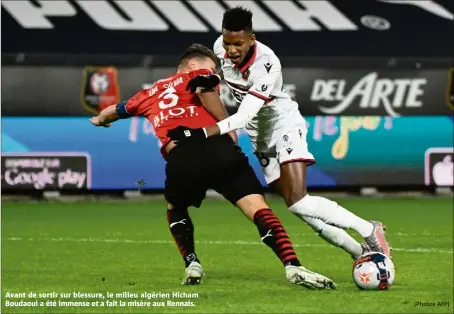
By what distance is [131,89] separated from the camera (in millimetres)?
15844

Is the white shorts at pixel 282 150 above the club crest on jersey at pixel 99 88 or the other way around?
above

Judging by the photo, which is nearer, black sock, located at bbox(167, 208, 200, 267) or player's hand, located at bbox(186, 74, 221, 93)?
player's hand, located at bbox(186, 74, 221, 93)

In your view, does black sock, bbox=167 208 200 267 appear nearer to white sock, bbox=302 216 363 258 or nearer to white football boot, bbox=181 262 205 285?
white football boot, bbox=181 262 205 285

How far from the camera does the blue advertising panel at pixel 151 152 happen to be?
1545cm

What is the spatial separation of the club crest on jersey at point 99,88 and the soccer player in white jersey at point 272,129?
8.29 m

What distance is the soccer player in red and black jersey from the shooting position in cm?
714

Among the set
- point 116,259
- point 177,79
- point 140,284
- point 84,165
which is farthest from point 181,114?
point 84,165

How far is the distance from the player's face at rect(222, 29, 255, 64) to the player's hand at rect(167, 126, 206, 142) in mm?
546

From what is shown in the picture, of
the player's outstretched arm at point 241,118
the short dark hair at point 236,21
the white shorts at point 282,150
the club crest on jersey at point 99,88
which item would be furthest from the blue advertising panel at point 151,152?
the short dark hair at point 236,21

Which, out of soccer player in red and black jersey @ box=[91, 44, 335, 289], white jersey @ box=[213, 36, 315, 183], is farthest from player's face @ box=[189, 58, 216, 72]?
white jersey @ box=[213, 36, 315, 183]

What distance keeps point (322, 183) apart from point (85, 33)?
423 centimetres

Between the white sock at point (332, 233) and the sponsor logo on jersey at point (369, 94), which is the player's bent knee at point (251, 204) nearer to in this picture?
the white sock at point (332, 233)

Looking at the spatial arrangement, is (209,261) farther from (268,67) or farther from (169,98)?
(268,67)

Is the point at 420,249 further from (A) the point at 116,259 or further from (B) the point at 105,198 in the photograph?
Answer: (B) the point at 105,198
